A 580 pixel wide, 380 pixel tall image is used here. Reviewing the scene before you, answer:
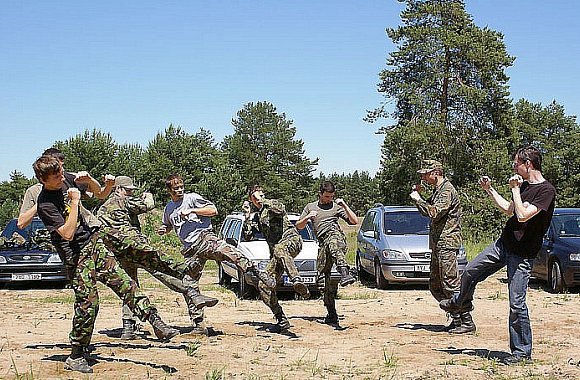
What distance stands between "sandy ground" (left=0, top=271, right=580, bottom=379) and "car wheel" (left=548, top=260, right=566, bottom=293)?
0.93 metres

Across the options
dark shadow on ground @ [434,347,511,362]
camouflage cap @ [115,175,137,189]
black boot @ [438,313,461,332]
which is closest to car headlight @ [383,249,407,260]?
black boot @ [438,313,461,332]

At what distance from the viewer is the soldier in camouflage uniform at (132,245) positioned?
8.72 metres

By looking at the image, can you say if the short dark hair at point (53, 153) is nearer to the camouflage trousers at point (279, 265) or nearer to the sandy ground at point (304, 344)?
the sandy ground at point (304, 344)

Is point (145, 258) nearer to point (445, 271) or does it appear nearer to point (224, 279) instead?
point (445, 271)

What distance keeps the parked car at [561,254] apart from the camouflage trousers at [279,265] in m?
6.95

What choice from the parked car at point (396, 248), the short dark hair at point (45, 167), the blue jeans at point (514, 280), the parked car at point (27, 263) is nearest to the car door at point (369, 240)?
the parked car at point (396, 248)

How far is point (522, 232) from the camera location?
7855 millimetres

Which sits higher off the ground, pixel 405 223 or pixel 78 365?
pixel 405 223

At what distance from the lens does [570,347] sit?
9148mm

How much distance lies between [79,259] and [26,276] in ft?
30.7

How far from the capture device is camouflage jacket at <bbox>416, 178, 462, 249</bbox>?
9945 millimetres

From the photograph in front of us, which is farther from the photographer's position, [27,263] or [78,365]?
[27,263]

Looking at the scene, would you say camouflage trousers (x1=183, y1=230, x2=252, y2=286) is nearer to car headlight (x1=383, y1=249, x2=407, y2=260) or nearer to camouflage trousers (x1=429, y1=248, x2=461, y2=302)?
camouflage trousers (x1=429, y1=248, x2=461, y2=302)

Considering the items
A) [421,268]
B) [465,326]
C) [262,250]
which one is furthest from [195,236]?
[421,268]
